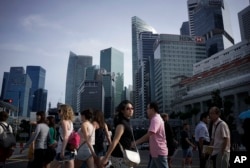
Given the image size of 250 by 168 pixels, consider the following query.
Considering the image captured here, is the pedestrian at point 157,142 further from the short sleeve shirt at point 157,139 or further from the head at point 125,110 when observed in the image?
the head at point 125,110

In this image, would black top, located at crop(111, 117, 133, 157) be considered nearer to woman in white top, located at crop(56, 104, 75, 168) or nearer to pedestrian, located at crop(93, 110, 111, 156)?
woman in white top, located at crop(56, 104, 75, 168)

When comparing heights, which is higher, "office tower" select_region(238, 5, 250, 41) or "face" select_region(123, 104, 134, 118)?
"office tower" select_region(238, 5, 250, 41)

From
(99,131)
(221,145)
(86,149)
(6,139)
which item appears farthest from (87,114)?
(221,145)

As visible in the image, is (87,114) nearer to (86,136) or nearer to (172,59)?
(86,136)

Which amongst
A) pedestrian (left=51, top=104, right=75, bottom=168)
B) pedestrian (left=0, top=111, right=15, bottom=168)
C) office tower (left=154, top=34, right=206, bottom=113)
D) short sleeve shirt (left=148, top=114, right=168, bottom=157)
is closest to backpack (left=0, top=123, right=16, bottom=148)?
pedestrian (left=0, top=111, right=15, bottom=168)

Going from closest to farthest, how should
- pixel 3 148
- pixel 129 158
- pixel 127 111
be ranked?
pixel 129 158 → pixel 127 111 → pixel 3 148

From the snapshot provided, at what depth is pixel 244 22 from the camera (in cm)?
16588

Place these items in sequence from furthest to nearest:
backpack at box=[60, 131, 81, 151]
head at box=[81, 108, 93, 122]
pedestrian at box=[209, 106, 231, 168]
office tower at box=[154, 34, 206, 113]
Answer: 1. office tower at box=[154, 34, 206, 113]
2. head at box=[81, 108, 93, 122]
3. backpack at box=[60, 131, 81, 151]
4. pedestrian at box=[209, 106, 231, 168]

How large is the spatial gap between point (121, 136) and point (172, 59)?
Result: 122m

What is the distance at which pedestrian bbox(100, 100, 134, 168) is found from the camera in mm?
3750

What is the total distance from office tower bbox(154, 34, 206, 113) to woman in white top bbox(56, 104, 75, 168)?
115060 millimetres

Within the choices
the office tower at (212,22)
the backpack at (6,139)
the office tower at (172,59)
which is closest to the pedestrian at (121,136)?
the backpack at (6,139)

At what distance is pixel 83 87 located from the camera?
17225cm

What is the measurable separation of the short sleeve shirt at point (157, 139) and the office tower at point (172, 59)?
115 meters
